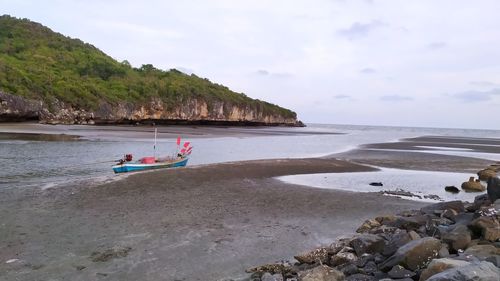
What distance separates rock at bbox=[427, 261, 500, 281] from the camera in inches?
206

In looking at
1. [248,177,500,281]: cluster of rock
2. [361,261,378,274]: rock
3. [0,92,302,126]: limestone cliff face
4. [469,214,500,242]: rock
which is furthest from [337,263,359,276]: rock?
[0,92,302,126]: limestone cliff face

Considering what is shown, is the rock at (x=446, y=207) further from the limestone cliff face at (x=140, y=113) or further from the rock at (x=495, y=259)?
the limestone cliff face at (x=140, y=113)

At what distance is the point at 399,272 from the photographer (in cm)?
726

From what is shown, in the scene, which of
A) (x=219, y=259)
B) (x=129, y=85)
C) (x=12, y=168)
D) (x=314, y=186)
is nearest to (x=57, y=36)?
(x=129, y=85)

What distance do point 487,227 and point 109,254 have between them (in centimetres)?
820

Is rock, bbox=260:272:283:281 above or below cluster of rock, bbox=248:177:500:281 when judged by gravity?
below

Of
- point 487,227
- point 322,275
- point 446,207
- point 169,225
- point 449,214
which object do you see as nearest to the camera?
point 322,275

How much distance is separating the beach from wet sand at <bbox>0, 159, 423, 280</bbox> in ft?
0.08

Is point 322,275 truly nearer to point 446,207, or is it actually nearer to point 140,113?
point 446,207

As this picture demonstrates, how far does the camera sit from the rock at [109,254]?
9.35 metres

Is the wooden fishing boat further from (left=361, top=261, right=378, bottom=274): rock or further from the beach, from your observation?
(left=361, top=261, right=378, bottom=274): rock

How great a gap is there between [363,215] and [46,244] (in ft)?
32.3

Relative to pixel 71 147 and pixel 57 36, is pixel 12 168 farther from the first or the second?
pixel 57 36

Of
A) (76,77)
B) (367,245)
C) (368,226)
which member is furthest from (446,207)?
(76,77)
